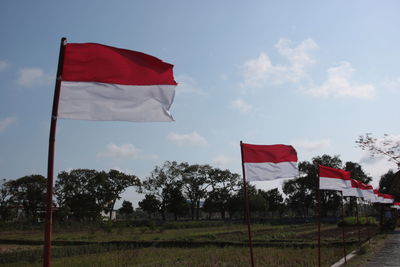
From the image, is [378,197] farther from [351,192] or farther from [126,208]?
[126,208]

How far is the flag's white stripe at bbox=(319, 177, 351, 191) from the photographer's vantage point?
1127cm

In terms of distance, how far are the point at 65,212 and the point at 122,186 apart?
9.94m

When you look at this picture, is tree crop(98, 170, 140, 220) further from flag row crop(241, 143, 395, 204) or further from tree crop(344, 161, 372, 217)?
flag row crop(241, 143, 395, 204)

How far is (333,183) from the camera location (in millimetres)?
11883

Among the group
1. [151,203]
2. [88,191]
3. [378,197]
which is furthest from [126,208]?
[378,197]

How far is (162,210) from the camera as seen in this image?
72.2 m

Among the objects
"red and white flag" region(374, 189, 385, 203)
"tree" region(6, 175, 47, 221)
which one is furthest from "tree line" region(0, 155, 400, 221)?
"red and white flag" region(374, 189, 385, 203)

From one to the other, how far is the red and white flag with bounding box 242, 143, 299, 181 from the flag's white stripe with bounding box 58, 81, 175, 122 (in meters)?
4.11

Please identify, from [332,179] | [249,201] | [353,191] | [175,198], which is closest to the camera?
[332,179]

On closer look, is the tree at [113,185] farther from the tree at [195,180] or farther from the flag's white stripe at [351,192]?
the flag's white stripe at [351,192]

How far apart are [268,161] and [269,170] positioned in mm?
233

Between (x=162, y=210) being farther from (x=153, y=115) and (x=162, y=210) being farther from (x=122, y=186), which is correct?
(x=153, y=115)

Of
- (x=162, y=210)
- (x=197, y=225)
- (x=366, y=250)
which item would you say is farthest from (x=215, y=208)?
(x=366, y=250)

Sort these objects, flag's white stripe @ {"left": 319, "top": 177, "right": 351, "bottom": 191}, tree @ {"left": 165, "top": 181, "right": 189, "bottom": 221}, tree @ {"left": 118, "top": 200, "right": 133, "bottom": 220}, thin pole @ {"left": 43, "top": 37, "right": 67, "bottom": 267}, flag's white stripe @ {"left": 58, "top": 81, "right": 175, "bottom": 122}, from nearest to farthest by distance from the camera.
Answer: thin pole @ {"left": 43, "top": 37, "right": 67, "bottom": 267}, flag's white stripe @ {"left": 58, "top": 81, "right": 175, "bottom": 122}, flag's white stripe @ {"left": 319, "top": 177, "right": 351, "bottom": 191}, tree @ {"left": 165, "top": 181, "right": 189, "bottom": 221}, tree @ {"left": 118, "top": 200, "right": 133, "bottom": 220}
